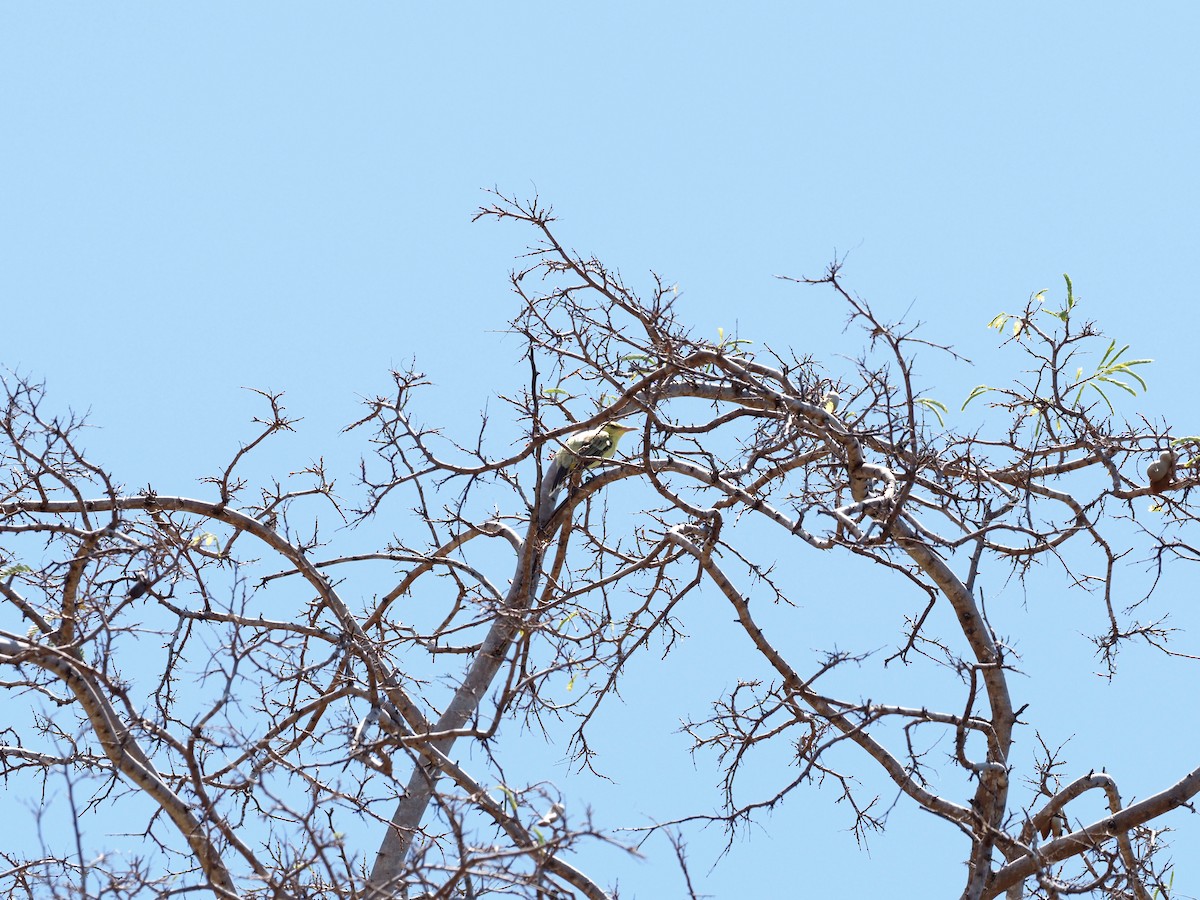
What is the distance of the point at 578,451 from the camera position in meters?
5.70

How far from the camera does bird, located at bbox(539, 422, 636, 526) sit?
5.70m

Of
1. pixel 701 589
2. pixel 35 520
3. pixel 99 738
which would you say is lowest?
pixel 99 738

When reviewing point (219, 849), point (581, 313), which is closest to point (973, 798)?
point (581, 313)

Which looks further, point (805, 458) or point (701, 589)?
point (805, 458)

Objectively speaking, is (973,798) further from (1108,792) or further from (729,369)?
(729,369)

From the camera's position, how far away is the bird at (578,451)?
5695mm

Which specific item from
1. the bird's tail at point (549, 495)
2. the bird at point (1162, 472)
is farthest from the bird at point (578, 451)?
the bird at point (1162, 472)

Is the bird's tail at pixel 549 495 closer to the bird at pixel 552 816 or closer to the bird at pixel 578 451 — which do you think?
the bird at pixel 578 451

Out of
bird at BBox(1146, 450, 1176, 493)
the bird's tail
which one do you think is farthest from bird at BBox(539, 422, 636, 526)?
bird at BBox(1146, 450, 1176, 493)

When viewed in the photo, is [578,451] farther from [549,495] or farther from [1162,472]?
[1162,472]

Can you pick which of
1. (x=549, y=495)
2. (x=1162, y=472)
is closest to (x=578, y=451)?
(x=549, y=495)

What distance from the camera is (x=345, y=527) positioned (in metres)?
5.34

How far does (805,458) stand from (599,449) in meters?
0.99

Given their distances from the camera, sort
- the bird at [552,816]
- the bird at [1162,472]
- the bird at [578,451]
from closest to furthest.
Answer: the bird at [552,816]
the bird at [1162,472]
the bird at [578,451]
